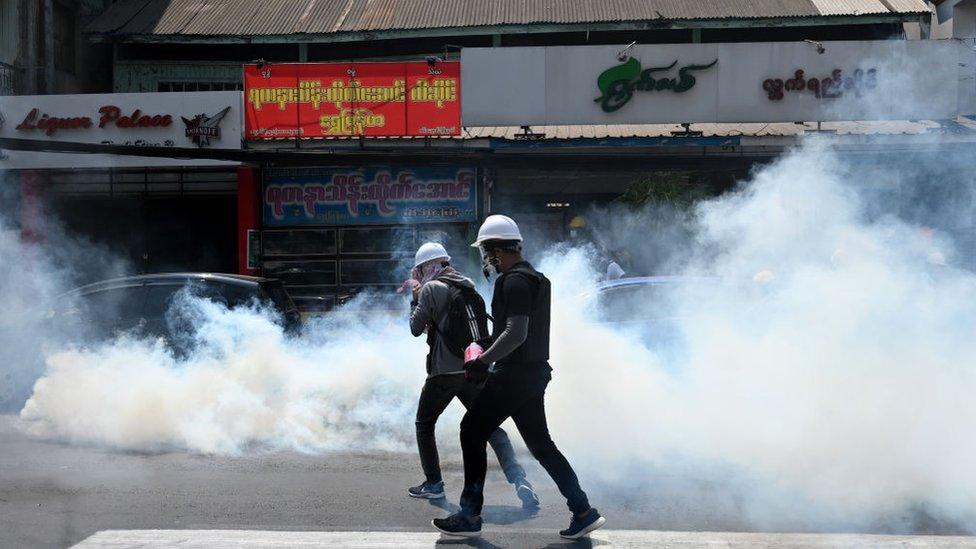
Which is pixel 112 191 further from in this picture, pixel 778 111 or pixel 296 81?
pixel 778 111

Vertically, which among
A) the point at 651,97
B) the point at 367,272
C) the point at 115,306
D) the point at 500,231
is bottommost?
the point at 115,306

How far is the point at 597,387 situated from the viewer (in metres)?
7.41

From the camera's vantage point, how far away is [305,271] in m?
18.2

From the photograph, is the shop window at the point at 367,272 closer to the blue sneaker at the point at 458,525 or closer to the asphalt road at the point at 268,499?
the asphalt road at the point at 268,499

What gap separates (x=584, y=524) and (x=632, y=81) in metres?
12.9

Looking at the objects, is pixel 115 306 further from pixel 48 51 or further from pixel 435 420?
pixel 48 51

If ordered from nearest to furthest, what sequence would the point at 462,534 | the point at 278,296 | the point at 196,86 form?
the point at 462,534
the point at 278,296
the point at 196,86

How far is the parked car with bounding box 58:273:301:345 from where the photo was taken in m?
10.1

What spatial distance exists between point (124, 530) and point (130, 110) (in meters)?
13.9

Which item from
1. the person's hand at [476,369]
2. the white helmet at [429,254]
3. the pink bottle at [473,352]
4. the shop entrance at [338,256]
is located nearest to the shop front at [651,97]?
the shop entrance at [338,256]

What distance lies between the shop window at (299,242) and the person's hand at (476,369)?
45.0 ft

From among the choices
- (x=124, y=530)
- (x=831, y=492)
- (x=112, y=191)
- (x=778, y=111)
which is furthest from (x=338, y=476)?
(x=112, y=191)

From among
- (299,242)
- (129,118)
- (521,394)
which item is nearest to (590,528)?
(521,394)

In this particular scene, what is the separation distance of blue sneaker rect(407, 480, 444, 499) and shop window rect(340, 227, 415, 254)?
12389 millimetres
